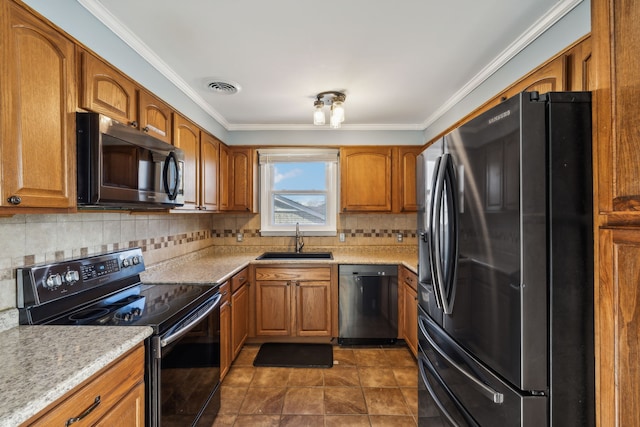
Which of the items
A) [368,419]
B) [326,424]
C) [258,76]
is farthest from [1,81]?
[368,419]

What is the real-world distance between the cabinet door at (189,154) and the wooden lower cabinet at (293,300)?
99 centimetres

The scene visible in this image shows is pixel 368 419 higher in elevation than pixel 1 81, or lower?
lower

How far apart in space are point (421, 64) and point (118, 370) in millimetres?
2343

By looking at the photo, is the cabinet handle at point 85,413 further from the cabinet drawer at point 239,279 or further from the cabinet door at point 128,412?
the cabinet drawer at point 239,279

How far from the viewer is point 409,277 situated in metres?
2.68

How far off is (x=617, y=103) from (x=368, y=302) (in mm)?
2486

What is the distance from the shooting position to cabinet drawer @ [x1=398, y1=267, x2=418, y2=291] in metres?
2.54

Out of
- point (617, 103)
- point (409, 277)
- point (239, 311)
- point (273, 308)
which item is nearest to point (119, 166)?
point (239, 311)

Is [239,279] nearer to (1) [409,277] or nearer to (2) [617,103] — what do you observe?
(1) [409,277]

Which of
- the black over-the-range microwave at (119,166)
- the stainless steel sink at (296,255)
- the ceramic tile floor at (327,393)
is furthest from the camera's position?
the stainless steel sink at (296,255)

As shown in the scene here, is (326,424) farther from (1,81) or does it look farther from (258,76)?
(258,76)

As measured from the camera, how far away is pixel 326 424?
1.90 m

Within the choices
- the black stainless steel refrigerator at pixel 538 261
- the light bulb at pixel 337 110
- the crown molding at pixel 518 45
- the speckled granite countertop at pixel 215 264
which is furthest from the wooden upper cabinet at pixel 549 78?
the speckled granite countertop at pixel 215 264

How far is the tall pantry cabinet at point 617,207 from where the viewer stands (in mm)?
716
